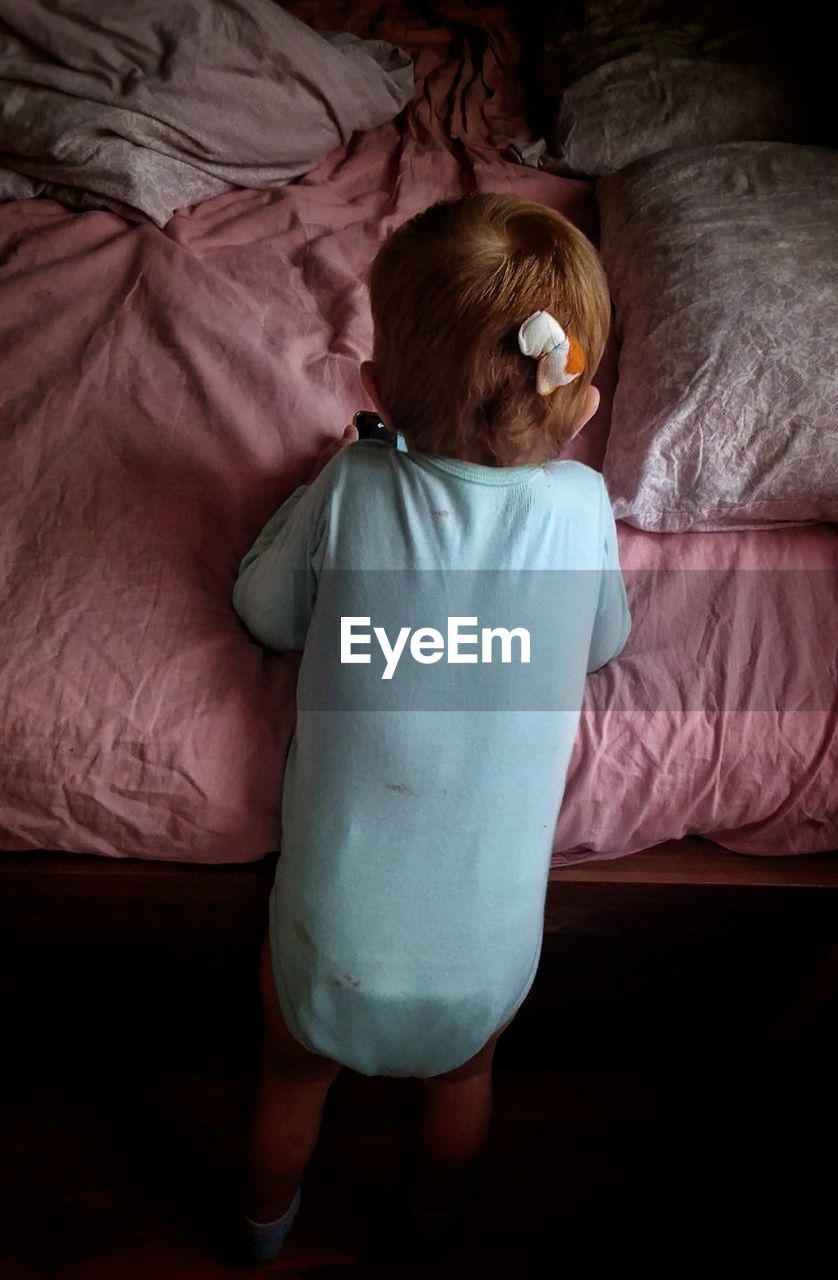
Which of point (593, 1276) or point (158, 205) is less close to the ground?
point (158, 205)

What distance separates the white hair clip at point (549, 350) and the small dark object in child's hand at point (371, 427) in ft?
1.01

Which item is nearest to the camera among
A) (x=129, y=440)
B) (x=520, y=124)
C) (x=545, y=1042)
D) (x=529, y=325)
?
(x=529, y=325)

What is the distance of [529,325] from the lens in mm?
565

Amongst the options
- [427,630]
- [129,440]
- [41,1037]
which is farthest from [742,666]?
[41,1037]

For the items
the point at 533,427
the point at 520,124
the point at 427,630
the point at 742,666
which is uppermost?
the point at 520,124

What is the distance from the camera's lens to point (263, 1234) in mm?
894

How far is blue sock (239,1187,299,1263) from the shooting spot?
89cm

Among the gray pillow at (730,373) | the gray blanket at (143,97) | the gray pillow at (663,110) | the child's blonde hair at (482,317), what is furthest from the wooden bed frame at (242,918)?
the gray pillow at (663,110)

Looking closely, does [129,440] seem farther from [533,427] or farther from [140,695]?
[533,427]

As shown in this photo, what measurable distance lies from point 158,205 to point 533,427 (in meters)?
0.74

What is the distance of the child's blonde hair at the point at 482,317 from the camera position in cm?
58

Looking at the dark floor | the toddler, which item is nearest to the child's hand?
the toddler

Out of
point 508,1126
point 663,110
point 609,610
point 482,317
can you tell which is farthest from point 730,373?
point 508,1126

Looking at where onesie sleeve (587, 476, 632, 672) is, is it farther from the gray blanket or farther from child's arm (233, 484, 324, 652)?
the gray blanket
